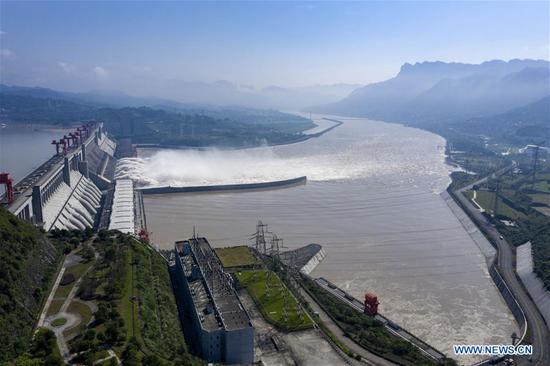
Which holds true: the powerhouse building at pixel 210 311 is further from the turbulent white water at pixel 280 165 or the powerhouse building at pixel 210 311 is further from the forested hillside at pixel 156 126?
the forested hillside at pixel 156 126

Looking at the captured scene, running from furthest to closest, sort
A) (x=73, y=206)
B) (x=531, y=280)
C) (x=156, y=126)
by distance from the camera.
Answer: (x=156, y=126), (x=73, y=206), (x=531, y=280)

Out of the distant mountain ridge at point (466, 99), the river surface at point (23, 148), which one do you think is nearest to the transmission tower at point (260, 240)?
the river surface at point (23, 148)

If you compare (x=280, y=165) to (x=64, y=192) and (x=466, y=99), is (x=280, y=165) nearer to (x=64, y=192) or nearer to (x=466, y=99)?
(x=64, y=192)

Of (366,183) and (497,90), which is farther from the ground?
(497,90)

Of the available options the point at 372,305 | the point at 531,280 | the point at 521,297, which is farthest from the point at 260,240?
the point at 531,280

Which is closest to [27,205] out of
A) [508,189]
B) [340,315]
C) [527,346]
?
[340,315]

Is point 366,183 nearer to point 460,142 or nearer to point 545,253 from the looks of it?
point 545,253
